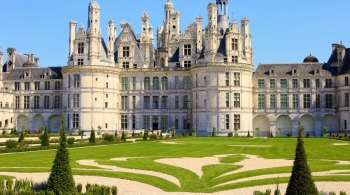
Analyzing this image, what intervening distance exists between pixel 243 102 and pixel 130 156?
4257 cm

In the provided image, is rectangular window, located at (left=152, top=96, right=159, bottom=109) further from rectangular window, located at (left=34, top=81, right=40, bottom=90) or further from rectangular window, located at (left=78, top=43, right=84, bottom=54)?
rectangular window, located at (left=34, top=81, right=40, bottom=90)

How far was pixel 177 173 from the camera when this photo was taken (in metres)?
25.7

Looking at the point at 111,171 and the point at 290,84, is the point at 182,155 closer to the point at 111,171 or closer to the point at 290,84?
the point at 111,171

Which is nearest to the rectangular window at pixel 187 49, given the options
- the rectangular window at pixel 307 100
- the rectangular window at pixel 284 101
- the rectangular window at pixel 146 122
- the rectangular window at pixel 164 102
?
the rectangular window at pixel 164 102

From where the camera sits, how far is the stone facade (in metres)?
74.6

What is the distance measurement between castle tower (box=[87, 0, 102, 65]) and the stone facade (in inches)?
6.5

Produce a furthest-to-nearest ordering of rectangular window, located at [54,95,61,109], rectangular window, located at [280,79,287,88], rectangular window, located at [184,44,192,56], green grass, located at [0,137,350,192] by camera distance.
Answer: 1. rectangular window, located at [54,95,61,109]
2. rectangular window, located at [184,44,192,56]
3. rectangular window, located at [280,79,287,88]
4. green grass, located at [0,137,350,192]

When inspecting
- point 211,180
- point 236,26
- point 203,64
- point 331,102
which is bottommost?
point 211,180

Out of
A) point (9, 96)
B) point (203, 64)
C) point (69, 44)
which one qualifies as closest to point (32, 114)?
point (9, 96)

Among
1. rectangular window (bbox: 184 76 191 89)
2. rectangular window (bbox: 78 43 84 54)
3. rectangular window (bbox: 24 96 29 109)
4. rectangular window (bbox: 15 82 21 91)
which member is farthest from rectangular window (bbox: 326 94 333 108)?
rectangular window (bbox: 15 82 21 91)

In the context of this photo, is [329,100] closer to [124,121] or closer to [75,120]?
[124,121]

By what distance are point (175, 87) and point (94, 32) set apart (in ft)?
53.5

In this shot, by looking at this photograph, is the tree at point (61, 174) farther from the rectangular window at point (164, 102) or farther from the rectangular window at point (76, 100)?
the rectangular window at point (164, 102)

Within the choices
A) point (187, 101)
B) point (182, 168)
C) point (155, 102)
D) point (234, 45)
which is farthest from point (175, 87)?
point (182, 168)
